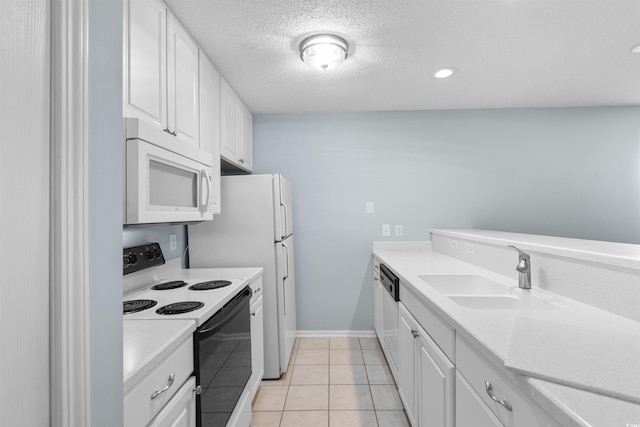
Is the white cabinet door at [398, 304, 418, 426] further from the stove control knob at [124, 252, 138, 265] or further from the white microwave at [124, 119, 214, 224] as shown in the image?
the stove control knob at [124, 252, 138, 265]

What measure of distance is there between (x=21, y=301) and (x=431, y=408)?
60.8 inches

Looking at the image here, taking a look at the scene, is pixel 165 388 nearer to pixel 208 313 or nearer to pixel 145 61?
pixel 208 313

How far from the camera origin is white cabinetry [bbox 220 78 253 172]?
2.38 m

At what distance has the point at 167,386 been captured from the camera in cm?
102

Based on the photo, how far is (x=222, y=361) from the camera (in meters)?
1.44

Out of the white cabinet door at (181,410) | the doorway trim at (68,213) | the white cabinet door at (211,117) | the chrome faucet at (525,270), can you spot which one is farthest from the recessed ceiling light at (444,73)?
the white cabinet door at (181,410)

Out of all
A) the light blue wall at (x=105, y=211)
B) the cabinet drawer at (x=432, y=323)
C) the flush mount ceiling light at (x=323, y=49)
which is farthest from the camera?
the flush mount ceiling light at (x=323, y=49)

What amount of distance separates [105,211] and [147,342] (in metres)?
0.66

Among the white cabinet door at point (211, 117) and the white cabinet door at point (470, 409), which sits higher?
the white cabinet door at point (211, 117)

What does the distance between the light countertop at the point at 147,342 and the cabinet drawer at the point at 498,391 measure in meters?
1.00

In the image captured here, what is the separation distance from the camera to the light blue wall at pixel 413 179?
3119 millimetres

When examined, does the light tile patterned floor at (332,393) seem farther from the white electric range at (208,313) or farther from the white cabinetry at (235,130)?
the white cabinetry at (235,130)

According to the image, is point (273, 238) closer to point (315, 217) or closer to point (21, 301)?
point (315, 217)

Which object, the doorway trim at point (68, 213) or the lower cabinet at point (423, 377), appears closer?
the doorway trim at point (68, 213)
